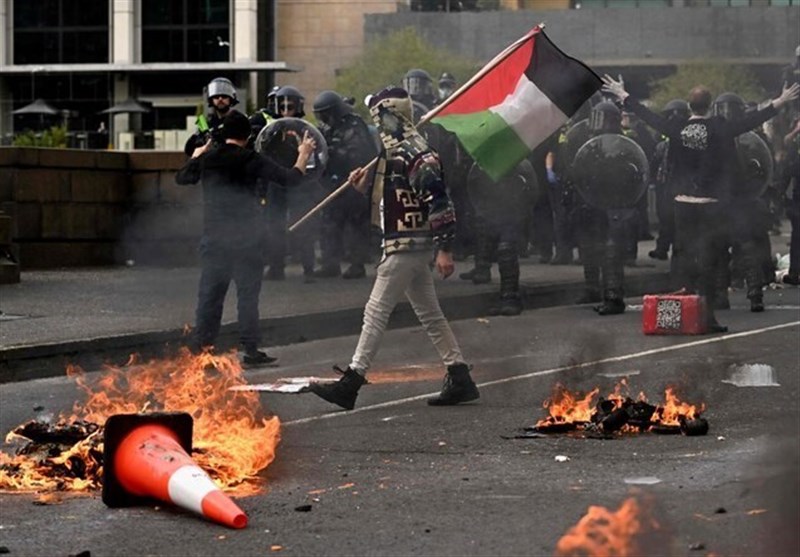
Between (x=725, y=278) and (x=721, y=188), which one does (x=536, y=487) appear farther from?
(x=725, y=278)

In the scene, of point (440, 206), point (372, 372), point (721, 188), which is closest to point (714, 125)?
point (721, 188)

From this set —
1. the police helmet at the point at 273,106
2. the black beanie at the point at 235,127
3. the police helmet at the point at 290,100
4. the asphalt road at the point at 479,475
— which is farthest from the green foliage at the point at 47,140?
A: the asphalt road at the point at 479,475

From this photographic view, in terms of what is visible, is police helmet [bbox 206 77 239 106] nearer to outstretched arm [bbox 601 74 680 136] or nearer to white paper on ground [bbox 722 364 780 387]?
outstretched arm [bbox 601 74 680 136]

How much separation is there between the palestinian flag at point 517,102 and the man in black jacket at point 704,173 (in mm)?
2945

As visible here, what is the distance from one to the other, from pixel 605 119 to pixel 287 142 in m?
2.90

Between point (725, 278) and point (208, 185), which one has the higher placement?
point (208, 185)

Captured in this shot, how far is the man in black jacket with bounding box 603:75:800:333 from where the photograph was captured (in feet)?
46.4

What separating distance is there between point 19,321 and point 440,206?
17.0ft

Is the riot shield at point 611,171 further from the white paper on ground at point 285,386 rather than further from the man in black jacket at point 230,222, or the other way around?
the white paper on ground at point 285,386

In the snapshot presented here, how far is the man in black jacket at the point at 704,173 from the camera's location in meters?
14.2

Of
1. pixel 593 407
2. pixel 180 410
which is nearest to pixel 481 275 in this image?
pixel 593 407

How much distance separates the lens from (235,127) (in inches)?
485

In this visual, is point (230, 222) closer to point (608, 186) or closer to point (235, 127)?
point (235, 127)

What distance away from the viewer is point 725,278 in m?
16.3
